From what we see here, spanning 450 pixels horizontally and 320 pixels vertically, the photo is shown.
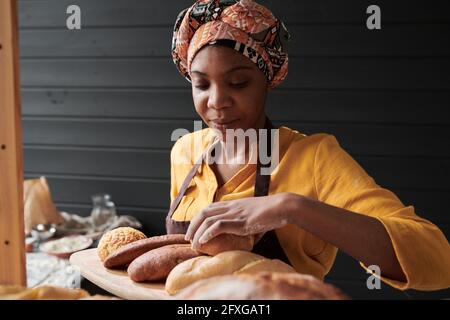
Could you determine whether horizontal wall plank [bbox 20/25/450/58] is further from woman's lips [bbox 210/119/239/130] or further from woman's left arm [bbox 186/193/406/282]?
woman's left arm [bbox 186/193/406/282]

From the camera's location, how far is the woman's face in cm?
91

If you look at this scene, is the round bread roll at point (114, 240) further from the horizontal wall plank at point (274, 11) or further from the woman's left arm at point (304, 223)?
the horizontal wall plank at point (274, 11)

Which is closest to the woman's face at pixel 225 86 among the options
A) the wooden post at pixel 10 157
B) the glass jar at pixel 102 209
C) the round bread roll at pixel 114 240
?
the round bread roll at pixel 114 240

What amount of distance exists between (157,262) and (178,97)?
5.92ft

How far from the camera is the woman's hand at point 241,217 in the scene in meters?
0.72

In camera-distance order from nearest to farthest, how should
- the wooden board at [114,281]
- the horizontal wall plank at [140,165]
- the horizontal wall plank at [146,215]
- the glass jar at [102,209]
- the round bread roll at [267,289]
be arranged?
the round bread roll at [267,289] → the wooden board at [114,281] → the horizontal wall plank at [140,165] → the glass jar at [102,209] → the horizontal wall plank at [146,215]

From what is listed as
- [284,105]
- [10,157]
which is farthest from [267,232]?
[284,105]

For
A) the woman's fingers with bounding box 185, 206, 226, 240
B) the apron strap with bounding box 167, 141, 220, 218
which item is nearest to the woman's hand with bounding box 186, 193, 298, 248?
the woman's fingers with bounding box 185, 206, 226, 240

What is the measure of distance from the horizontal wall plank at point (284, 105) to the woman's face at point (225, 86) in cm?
141

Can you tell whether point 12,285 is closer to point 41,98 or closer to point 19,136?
point 19,136

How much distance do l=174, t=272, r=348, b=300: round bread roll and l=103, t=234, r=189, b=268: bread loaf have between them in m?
0.35

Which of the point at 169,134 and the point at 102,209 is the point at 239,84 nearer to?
the point at 169,134

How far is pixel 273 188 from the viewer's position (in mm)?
1062
